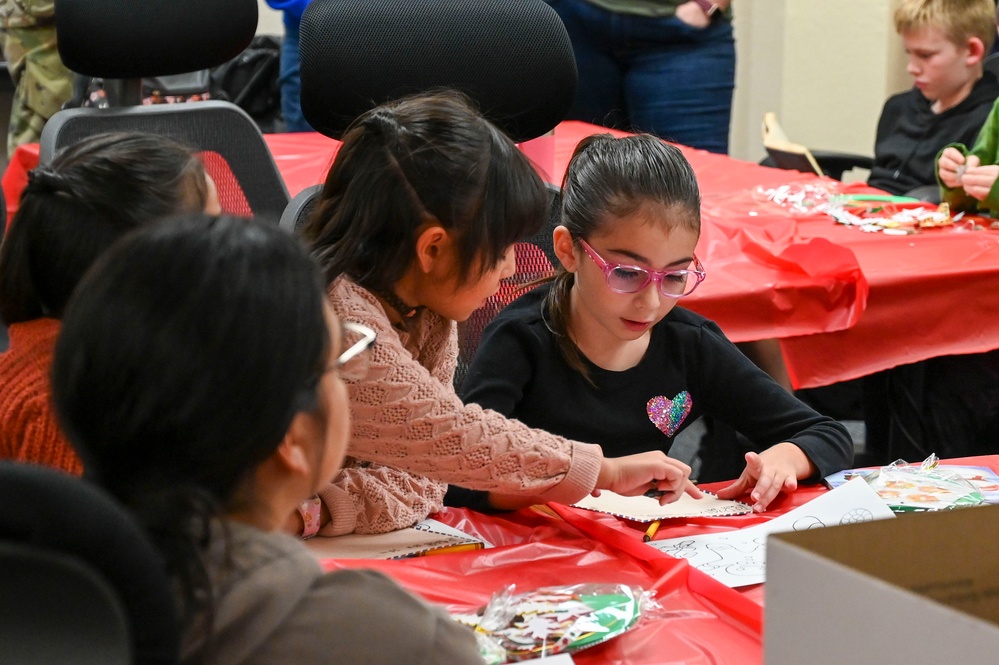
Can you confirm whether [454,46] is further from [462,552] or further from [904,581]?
[904,581]

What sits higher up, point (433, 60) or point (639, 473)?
point (433, 60)

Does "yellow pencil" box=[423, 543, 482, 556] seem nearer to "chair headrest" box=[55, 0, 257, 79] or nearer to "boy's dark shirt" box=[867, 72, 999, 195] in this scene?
"chair headrest" box=[55, 0, 257, 79]

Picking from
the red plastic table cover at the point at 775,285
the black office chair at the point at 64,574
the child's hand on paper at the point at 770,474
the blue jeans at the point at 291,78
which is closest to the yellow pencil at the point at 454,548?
the child's hand on paper at the point at 770,474

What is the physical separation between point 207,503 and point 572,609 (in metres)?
0.44

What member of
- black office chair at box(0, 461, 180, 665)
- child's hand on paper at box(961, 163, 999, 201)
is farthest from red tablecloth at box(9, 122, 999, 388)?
black office chair at box(0, 461, 180, 665)

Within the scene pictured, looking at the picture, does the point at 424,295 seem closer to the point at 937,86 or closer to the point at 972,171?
the point at 972,171

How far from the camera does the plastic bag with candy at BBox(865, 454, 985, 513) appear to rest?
1.22 metres

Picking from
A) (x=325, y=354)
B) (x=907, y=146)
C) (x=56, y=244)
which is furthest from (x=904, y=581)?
(x=907, y=146)

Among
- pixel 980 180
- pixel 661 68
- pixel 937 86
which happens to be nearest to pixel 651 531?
pixel 980 180

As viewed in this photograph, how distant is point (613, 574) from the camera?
109cm

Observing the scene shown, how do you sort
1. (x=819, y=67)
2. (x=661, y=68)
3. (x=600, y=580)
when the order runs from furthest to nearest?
(x=819, y=67)
(x=661, y=68)
(x=600, y=580)

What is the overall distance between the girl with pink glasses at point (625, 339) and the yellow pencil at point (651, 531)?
285mm

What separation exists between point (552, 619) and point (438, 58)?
89 centimetres

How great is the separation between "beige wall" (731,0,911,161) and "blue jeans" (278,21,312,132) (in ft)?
7.45
